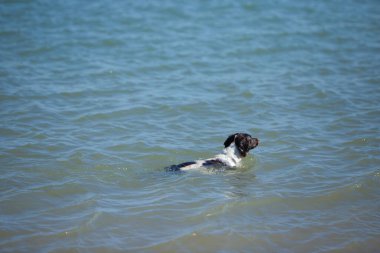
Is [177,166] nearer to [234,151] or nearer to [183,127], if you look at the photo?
[234,151]

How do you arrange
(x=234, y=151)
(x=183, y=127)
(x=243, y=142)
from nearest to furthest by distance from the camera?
1. (x=243, y=142)
2. (x=234, y=151)
3. (x=183, y=127)

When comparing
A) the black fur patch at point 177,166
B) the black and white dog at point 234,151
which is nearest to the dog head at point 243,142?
the black and white dog at point 234,151

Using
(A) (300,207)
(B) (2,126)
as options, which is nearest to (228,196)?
(A) (300,207)

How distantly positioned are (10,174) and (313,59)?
408 inches

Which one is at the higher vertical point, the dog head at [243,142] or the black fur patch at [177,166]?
the dog head at [243,142]

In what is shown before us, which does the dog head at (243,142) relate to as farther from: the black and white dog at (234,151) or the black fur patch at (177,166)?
the black fur patch at (177,166)

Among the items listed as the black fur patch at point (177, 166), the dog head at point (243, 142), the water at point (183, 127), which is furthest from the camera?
the dog head at point (243, 142)

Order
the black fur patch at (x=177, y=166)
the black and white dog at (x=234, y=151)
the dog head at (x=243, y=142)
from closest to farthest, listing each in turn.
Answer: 1. the black fur patch at (x=177, y=166)
2. the black and white dog at (x=234, y=151)
3. the dog head at (x=243, y=142)

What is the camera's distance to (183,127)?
10789mm

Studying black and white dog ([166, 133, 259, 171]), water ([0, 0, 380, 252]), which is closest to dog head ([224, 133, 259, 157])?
black and white dog ([166, 133, 259, 171])

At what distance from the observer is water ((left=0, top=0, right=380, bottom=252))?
22.5 ft

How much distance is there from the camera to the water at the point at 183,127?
686 centimetres

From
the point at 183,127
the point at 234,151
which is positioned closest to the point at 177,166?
the point at 234,151

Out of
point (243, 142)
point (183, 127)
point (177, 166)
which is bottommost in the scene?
point (177, 166)
